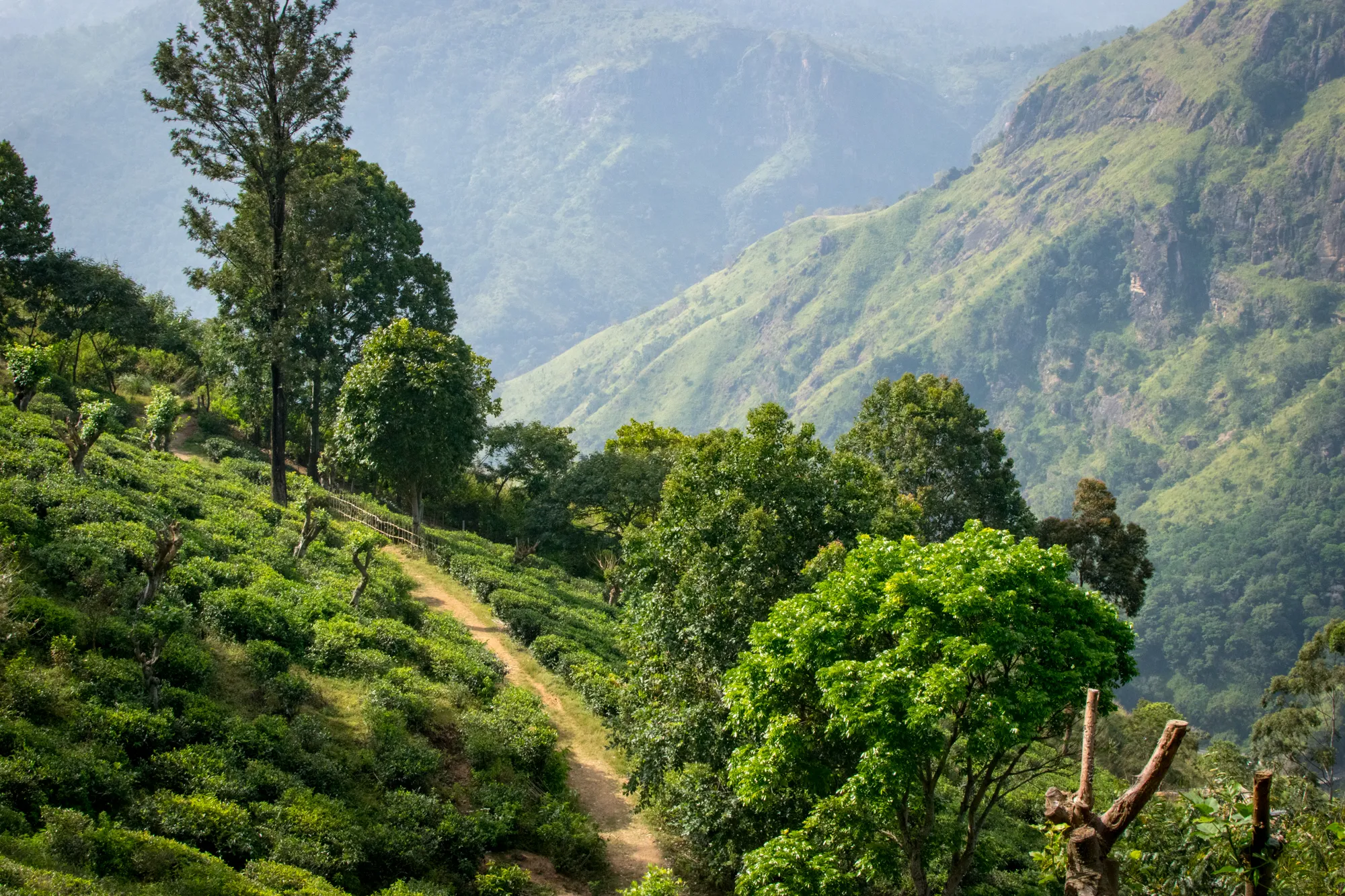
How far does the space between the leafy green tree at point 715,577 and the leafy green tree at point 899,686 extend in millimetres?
2049

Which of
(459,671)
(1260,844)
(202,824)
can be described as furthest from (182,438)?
(1260,844)

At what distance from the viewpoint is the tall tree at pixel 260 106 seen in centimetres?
2850

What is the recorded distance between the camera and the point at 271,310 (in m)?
31.0

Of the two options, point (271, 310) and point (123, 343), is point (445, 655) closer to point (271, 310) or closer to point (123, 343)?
point (271, 310)

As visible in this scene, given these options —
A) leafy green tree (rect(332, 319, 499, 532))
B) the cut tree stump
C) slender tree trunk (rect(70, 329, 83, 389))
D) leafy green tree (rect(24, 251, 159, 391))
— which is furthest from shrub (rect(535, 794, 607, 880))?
leafy green tree (rect(24, 251, 159, 391))

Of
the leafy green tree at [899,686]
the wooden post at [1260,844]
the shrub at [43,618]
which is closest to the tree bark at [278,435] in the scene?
the shrub at [43,618]

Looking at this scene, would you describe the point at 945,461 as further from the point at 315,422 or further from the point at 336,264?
the point at 315,422

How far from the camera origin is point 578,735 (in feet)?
Result: 77.4

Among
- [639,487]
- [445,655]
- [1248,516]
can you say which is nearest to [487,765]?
[445,655]

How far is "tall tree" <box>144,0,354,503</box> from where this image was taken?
28.5 meters

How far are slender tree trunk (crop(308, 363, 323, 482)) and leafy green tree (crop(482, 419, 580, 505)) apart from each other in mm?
8469

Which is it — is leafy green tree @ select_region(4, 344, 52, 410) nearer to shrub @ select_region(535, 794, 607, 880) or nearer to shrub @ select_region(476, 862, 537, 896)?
shrub @ select_region(535, 794, 607, 880)

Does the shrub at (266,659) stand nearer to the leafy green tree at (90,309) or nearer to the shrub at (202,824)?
the shrub at (202,824)

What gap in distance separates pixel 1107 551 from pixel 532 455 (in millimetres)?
29248
